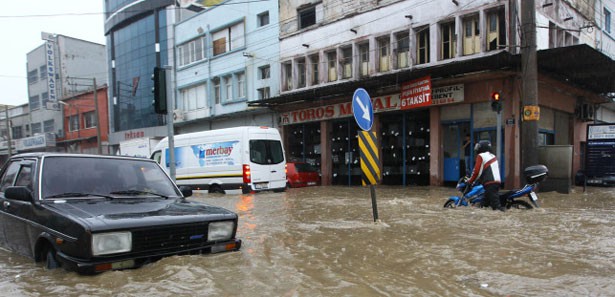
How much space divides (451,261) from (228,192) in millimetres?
10228

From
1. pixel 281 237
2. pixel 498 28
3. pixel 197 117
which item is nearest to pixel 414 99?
pixel 498 28

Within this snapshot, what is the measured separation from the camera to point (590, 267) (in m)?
4.29

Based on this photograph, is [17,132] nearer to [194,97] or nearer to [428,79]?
[194,97]

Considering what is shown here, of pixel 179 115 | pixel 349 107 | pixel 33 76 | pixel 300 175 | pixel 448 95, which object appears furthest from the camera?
pixel 33 76

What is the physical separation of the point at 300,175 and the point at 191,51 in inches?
569

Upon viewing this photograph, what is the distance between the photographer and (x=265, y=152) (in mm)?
13672

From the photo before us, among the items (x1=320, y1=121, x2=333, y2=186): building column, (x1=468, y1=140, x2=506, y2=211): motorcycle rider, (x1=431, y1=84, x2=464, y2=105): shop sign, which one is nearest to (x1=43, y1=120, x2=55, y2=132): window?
(x1=320, y1=121, x2=333, y2=186): building column

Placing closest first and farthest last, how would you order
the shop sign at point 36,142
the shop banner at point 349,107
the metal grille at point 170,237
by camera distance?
the metal grille at point 170,237 → the shop banner at point 349,107 → the shop sign at point 36,142

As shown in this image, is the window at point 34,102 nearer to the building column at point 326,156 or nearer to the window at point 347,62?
the building column at point 326,156

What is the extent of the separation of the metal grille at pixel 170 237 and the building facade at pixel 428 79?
10.0m

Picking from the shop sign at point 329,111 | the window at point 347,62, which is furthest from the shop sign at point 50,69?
the window at point 347,62

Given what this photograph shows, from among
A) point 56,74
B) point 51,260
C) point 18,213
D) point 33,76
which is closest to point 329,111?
point 18,213

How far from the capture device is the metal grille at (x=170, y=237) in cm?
371

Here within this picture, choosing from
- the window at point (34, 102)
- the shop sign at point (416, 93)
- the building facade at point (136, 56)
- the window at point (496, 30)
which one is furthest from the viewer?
the window at point (34, 102)
